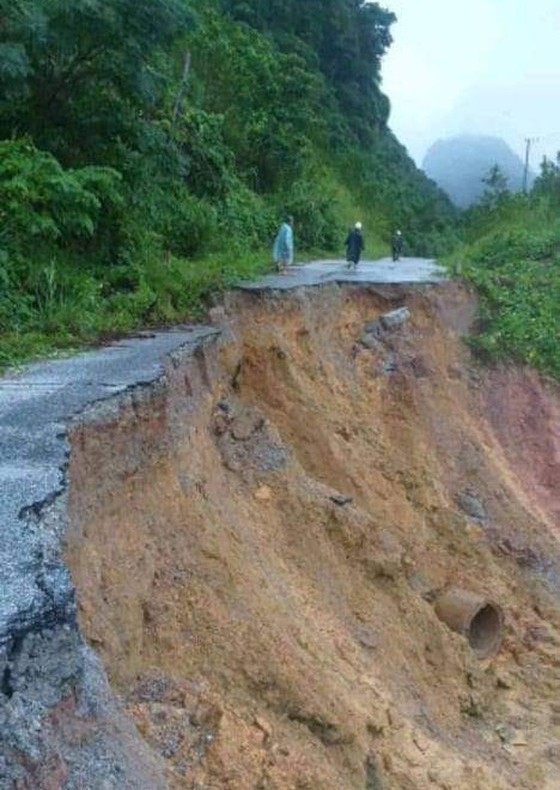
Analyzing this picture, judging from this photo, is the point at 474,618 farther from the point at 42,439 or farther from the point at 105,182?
the point at 105,182

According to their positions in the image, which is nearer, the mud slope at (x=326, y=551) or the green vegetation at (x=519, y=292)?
the mud slope at (x=326, y=551)

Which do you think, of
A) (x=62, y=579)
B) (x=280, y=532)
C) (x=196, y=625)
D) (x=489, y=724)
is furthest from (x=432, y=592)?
(x=62, y=579)

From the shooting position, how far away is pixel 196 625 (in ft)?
20.5

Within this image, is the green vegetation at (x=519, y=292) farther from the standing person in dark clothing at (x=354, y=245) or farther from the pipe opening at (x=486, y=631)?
the pipe opening at (x=486, y=631)

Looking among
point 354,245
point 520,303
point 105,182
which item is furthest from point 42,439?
point 520,303

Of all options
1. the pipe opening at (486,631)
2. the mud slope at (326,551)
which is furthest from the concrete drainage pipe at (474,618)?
the mud slope at (326,551)

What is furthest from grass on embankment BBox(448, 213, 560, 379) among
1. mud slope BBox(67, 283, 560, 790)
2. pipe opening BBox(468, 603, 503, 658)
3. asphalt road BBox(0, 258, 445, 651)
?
asphalt road BBox(0, 258, 445, 651)

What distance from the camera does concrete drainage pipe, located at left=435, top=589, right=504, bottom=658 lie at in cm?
982

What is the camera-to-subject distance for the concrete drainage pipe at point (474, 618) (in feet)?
32.2

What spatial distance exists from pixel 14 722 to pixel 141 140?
33.0 feet

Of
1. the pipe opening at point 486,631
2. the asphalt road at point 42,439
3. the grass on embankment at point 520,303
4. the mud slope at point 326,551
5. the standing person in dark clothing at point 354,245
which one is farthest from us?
the standing person in dark clothing at point 354,245

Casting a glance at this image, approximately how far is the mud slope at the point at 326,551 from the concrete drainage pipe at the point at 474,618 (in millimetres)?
169

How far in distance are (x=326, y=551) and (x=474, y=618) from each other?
2.17 metres

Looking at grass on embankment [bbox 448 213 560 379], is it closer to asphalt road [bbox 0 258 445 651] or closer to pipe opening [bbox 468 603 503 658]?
pipe opening [bbox 468 603 503 658]
